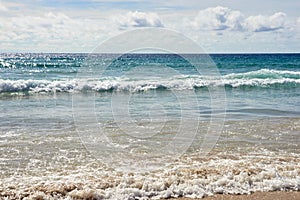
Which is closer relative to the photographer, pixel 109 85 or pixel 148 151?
pixel 148 151

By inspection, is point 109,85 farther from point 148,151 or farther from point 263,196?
point 263,196

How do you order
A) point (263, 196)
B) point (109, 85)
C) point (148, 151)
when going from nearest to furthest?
point (263, 196) → point (148, 151) → point (109, 85)

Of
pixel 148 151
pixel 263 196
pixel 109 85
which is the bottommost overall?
pixel 263 196

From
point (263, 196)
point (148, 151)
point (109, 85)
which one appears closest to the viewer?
point (263, 196)

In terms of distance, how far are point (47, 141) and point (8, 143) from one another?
2.88 ft

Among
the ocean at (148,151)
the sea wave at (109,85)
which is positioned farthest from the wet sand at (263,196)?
the sea wave at (109,85)

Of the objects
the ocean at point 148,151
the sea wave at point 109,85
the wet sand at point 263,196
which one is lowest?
the wet sand at point 263,196

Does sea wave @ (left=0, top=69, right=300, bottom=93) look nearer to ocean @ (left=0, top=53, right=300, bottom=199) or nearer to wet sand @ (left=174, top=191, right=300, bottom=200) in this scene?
ocean @ (left=0, top=53, right=300, bottom=199)

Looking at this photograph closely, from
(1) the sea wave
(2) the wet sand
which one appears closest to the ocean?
(2) the wet sand

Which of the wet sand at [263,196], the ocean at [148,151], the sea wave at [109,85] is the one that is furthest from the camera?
the sea wave at [109,85]

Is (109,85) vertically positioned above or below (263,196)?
above

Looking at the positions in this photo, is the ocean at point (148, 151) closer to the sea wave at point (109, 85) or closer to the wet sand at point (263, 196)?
the wet sand at point (263, 196)

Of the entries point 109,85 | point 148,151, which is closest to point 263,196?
point 148,151

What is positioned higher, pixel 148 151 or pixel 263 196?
pixel 148 151
